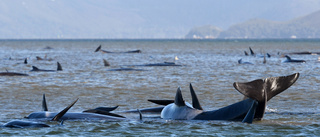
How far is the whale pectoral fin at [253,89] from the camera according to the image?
35.1 feet

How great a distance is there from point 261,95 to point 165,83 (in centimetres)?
1357

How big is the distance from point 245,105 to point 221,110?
97 centimetres

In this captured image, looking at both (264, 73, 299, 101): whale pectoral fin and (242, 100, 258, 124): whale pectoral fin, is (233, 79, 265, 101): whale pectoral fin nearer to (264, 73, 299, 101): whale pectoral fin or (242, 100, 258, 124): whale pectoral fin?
(264, 73, 299, 101): whale pectoral fin

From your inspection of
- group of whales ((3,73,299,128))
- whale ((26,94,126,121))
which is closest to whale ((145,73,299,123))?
group of whales ((3,73,299,128))

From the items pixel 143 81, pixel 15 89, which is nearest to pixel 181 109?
pixel 15 89

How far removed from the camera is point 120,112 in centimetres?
1503

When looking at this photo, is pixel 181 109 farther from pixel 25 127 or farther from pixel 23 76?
pixel 23 76

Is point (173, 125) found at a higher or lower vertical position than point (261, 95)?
lower

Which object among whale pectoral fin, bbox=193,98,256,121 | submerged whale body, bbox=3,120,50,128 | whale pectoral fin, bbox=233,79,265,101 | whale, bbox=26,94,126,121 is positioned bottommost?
submerged whale body, bbox=3,120,50,128

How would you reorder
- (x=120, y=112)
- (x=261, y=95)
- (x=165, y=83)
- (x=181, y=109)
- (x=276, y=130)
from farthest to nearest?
1. (x=165, y=83)
2. (x=120, y=112)
3. (x=181, y=109)
4. (x=276, y=130)
5. (x=261, y=95)

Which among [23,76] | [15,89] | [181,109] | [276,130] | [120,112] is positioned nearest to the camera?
[276,130]

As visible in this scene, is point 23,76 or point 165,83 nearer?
point 165,83

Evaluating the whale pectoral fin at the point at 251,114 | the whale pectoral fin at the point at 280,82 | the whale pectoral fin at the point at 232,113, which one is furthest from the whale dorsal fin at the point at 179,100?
the whale pectoral fin at the point at 280,82

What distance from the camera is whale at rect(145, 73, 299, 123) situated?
1097 centimetres
